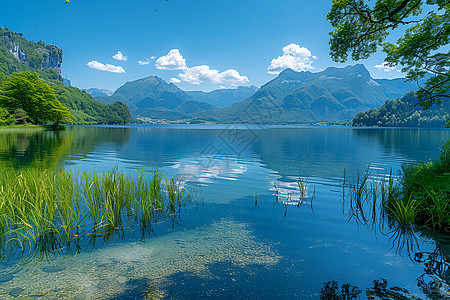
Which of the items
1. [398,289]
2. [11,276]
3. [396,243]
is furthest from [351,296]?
[11,276]

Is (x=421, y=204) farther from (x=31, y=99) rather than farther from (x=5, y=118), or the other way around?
(x=31, y=99)

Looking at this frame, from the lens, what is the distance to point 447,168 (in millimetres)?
9812

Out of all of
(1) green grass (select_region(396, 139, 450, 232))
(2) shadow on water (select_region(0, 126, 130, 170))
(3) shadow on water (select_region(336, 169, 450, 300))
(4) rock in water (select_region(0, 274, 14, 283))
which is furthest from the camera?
(2) shadow on water (select_region(0, 126, 130, 170))

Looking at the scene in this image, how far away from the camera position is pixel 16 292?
15.9ft

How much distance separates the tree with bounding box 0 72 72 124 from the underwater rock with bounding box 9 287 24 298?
93022 millimetres

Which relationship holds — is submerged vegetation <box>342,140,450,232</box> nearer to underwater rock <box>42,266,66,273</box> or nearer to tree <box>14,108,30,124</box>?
underwater rock <box>42,266,66,273</box>

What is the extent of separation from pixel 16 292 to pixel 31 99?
95381 millimetres

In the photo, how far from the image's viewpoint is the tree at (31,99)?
74812 mm

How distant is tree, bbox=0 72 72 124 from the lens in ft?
245

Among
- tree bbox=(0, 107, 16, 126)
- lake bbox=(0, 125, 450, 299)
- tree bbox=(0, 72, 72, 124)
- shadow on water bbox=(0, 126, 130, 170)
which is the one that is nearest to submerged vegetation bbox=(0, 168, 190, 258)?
lake bbox=(0, 125, 450, 299)

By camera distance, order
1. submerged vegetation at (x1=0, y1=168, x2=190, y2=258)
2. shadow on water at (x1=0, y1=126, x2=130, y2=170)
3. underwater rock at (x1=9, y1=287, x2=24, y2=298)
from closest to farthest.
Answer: underwater rock at (x1=9, y1=287, x2=24, y2=298)
submerged vegetation at (x1=0, y1=168, x2=190, y2=258)
shadow on water at (x1=0, y1=126, x2=130, y2=170)

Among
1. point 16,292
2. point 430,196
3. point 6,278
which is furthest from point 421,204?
point 6,278

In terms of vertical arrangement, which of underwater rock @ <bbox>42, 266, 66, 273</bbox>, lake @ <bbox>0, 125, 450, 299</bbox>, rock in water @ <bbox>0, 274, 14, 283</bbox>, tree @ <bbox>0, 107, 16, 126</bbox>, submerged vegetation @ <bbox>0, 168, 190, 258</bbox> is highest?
tree @ <bbox>0, 107, 16, 126</bbox>

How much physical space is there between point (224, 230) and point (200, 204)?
334cm
